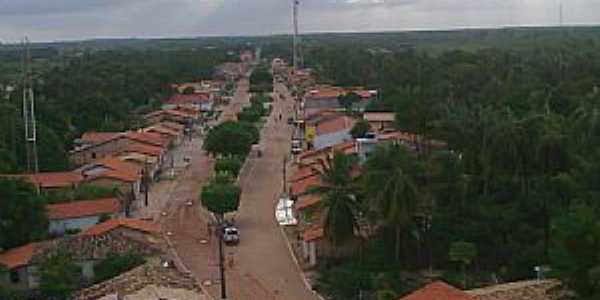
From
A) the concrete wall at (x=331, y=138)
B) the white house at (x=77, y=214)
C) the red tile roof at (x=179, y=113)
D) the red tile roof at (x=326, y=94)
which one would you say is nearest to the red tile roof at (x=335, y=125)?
the concrete wall at (x=331, y=138)

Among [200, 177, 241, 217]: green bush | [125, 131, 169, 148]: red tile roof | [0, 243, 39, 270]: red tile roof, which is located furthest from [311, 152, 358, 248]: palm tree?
[125, 131, 169, 148]: red tile roof

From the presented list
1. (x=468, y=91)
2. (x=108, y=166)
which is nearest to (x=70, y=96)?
(x=108, y=166)

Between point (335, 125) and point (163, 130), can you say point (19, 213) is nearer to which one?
point (335, 125)

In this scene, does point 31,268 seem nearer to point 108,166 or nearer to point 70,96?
point 108,166

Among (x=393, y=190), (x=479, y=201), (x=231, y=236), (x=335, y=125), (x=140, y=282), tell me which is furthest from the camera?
(x=335, y=125)

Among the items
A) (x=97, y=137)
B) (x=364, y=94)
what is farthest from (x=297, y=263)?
(x=364, y=94)
